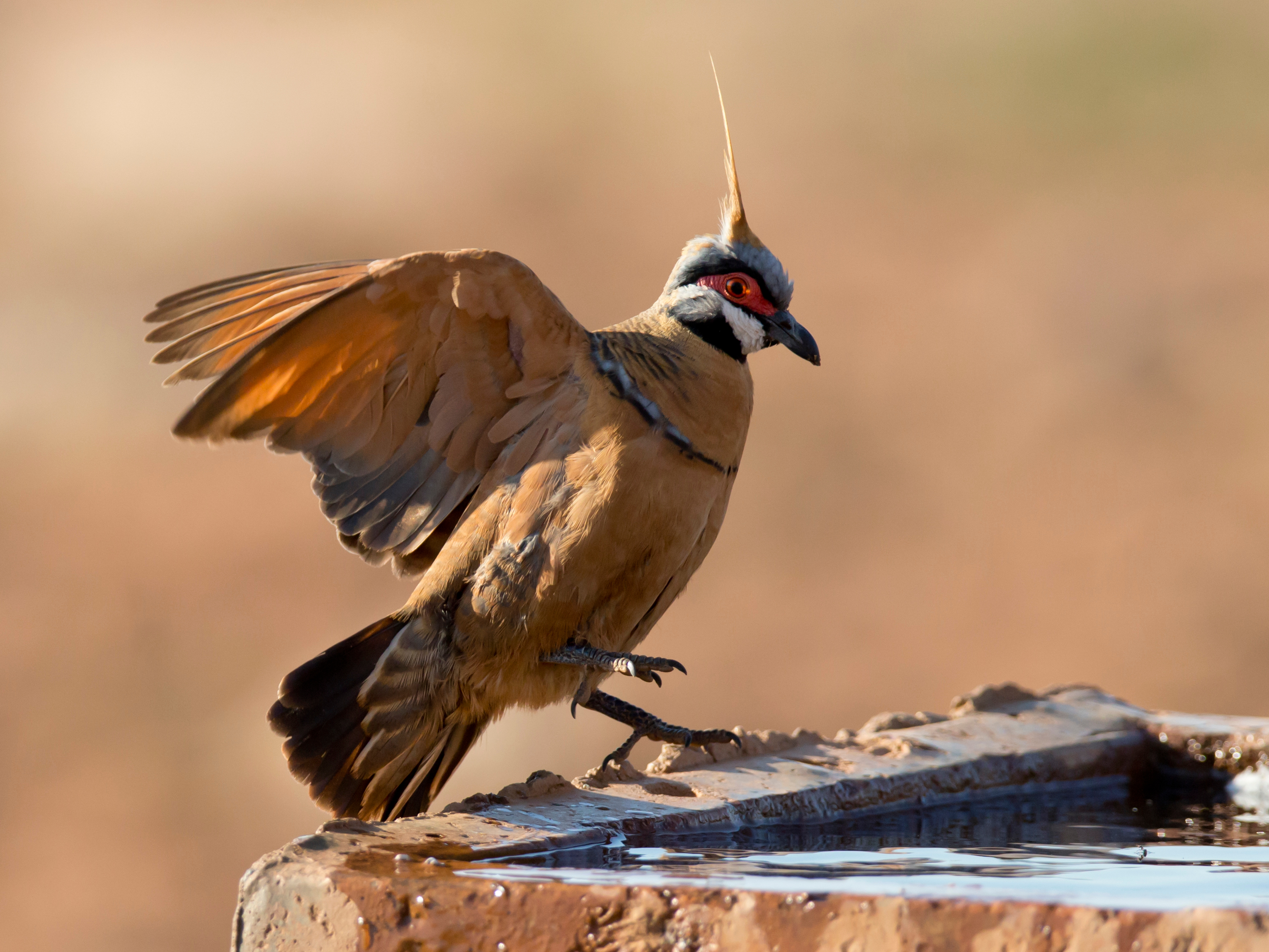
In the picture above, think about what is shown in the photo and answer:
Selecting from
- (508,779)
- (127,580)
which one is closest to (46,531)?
(127,580)

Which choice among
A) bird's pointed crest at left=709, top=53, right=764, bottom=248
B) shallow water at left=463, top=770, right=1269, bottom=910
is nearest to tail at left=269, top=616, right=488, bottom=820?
shallow water at left=463, top=770, right=1269, bottom=910

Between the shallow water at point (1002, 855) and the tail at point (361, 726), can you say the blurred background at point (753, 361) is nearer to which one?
the tail at point (361, 726)

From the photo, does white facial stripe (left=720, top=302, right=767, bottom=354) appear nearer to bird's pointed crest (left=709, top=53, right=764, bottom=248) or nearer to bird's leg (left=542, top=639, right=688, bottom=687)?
bird's pointed crest (left=709, top=53, right=764, bottom=248)

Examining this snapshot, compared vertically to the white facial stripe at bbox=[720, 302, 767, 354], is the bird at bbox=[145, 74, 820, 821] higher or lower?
lower

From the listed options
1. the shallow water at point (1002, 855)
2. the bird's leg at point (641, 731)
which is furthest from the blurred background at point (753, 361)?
the shallow water at point (1002, 855)

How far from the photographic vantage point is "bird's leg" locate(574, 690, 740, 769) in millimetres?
3750

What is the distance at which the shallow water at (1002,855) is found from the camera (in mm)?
2336

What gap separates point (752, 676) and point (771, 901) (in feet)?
26.8

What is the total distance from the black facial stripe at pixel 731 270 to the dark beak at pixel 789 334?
54mm

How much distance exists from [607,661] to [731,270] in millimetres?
1181

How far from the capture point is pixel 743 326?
167 inches

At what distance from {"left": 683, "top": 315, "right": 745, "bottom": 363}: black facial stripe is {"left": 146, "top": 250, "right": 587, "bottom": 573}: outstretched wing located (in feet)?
1.34

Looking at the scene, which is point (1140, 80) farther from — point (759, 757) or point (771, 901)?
point (771, 901)

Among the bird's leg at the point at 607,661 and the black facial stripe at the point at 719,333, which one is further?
the black facial stripe at the point at 719,333
